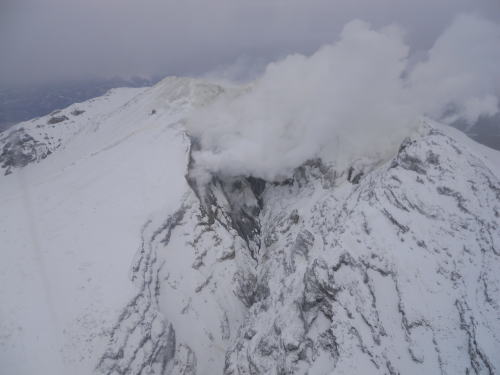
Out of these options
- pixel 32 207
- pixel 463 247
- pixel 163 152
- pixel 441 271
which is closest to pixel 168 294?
pixel 32 207

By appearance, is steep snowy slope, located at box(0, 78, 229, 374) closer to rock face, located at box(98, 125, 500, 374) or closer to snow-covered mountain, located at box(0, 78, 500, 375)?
snow-covered mountain, located at box(0, 78, 500, 375)

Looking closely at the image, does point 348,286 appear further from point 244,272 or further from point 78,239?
point 78,239

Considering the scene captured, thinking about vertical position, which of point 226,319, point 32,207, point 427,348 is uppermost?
point 32,207

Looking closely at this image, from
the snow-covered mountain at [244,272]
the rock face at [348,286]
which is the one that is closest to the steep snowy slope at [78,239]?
the snow-covered mountain at [244,272]

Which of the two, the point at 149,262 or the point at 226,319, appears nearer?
the point at 149,262

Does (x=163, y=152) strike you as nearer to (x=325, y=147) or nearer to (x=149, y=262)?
(x=149, y=262)

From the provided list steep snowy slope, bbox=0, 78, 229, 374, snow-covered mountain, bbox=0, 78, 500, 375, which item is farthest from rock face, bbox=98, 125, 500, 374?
steep snowy slope, bbox=0, 78, 229, 374

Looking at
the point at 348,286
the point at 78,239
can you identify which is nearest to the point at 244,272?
the point at 348,286
